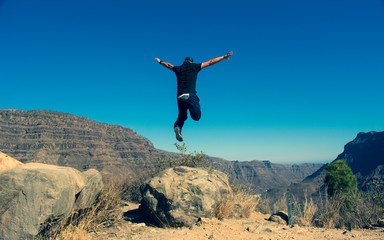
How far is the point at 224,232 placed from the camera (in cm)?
594

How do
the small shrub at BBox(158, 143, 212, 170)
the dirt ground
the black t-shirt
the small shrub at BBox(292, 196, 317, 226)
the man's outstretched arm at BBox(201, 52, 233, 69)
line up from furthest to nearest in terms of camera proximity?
the small shrub at BBox(158, 143, 212, 170)
the small shrub at BBox(292, 196, 317, 226)
the black t-shirt
the man's outstretched arm at BBox(201, 52, 233, 69)
the dirt ground

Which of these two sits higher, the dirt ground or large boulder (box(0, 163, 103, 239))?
large boulder (box(0, 163, 103, 239))

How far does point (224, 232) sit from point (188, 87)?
12.8 feet

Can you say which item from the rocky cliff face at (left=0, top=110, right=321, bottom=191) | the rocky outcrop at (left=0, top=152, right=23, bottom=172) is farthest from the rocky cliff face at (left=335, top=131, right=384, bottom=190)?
the rocky outcrop at (left=0, top=152, right=23, bottom=172)

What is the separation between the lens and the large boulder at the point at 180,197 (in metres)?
6.71

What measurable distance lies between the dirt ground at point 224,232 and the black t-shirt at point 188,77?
369cm

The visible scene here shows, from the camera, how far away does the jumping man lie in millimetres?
5918

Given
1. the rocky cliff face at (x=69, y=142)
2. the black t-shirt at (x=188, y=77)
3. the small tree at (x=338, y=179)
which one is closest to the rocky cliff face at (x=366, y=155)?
the rocky cliff face at (x=69, y=142)

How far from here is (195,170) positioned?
27.0 feet

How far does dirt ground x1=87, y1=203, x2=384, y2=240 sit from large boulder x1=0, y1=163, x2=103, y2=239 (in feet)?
4.45

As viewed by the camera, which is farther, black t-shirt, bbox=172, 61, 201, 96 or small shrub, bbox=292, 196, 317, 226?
small shrub, bbox=292, 196, 317, 226

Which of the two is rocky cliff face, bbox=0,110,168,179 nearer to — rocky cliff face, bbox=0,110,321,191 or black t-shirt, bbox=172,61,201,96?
rocky cliff face, bbox=0,110,321,191

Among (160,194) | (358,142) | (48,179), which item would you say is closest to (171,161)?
(160,194)

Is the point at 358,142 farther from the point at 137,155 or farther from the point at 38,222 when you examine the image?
the point at 38,222
